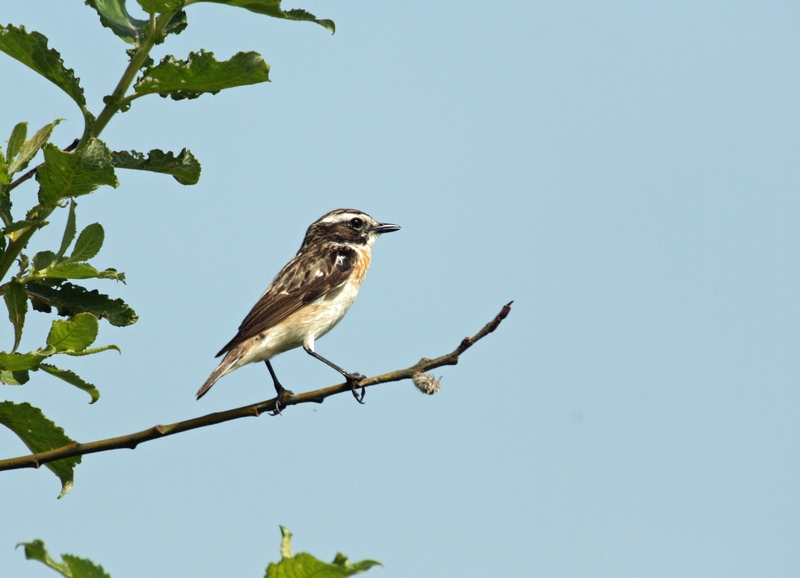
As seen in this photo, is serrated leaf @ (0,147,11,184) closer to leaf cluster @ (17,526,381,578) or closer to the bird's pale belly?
leaf cluster @ (17,526,381,578)

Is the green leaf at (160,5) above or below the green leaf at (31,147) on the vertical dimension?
above

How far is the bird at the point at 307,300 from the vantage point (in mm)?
9008

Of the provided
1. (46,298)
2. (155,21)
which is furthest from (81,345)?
(155,21)

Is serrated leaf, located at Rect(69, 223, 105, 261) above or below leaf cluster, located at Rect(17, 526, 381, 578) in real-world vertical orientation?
above

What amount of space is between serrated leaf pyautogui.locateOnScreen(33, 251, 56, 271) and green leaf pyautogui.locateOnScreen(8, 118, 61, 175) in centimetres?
30

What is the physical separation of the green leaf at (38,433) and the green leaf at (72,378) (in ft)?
0.48

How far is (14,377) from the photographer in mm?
3398

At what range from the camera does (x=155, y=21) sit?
332cm

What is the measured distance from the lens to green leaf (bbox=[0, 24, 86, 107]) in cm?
329

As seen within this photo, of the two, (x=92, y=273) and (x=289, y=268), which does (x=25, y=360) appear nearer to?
(x=92, y=273)

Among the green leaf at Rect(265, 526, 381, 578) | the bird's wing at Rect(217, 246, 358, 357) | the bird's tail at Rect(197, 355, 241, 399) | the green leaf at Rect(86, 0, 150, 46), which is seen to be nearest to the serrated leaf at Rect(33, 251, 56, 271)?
the green leaf at Rect(86, 0, 150, 46)

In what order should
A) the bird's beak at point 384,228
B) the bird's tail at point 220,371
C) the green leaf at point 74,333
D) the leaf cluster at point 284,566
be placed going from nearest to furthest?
1. the leaf cluster at point 284,566
2. the green leaf at point 74,333
3. the bird's tail at point 220,371
4. the bird's beak at point 384,228

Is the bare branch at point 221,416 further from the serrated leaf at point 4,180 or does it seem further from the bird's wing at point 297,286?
the bird's wing at point 297,286

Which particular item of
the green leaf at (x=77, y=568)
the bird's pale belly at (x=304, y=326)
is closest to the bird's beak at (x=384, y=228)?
the bird's pale belly at (x=304, y=326)
